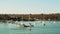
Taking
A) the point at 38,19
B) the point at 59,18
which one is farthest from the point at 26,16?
the point at 59,18

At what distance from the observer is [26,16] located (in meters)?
94.9

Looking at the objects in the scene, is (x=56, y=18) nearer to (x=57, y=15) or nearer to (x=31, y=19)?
(x=57, y=15)

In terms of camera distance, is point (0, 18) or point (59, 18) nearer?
point (0, 18)

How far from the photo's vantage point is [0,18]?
88375 mm

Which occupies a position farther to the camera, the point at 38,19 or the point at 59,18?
the point at 59,18

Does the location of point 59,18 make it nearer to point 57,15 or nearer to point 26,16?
point 57,15

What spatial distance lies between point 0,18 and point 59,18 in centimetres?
2596

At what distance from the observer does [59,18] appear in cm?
9888

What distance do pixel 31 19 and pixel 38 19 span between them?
4.96 meters

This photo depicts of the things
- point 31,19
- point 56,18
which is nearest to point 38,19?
point 31,19

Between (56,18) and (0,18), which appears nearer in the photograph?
(0,18)

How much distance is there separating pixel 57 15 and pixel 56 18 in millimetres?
4649

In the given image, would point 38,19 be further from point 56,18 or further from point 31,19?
point 56,18

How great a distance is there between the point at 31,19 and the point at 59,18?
19.5 meters
